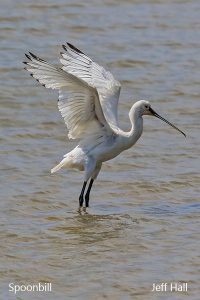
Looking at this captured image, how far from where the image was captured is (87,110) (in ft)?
36.2

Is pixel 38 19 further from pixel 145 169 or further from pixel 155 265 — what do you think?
pixel 155 265

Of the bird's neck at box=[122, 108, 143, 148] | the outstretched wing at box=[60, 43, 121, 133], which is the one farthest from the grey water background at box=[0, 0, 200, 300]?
the outstretched wing at box=[60, 43, 121, 133]

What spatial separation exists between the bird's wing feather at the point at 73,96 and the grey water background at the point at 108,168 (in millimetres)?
759

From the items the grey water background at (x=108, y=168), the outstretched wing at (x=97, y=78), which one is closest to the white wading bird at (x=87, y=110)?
the outstretched wing at (x=97, y=78)

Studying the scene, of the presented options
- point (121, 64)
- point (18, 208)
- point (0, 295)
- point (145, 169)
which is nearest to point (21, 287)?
point (0, 295)

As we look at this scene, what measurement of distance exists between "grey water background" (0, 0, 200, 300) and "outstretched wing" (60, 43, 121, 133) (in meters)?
0.75

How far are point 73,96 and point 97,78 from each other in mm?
1092

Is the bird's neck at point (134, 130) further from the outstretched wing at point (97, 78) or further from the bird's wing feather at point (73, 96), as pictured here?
the bird's wing feather at point (73, 96)

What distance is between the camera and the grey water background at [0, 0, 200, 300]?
8.90m

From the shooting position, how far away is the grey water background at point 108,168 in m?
8.90

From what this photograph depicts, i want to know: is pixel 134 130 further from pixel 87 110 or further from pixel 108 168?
pixel 108 168

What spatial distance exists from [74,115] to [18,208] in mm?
1124

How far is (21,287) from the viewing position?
8422 mm

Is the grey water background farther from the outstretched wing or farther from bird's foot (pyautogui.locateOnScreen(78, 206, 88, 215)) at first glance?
the outstretched wing
